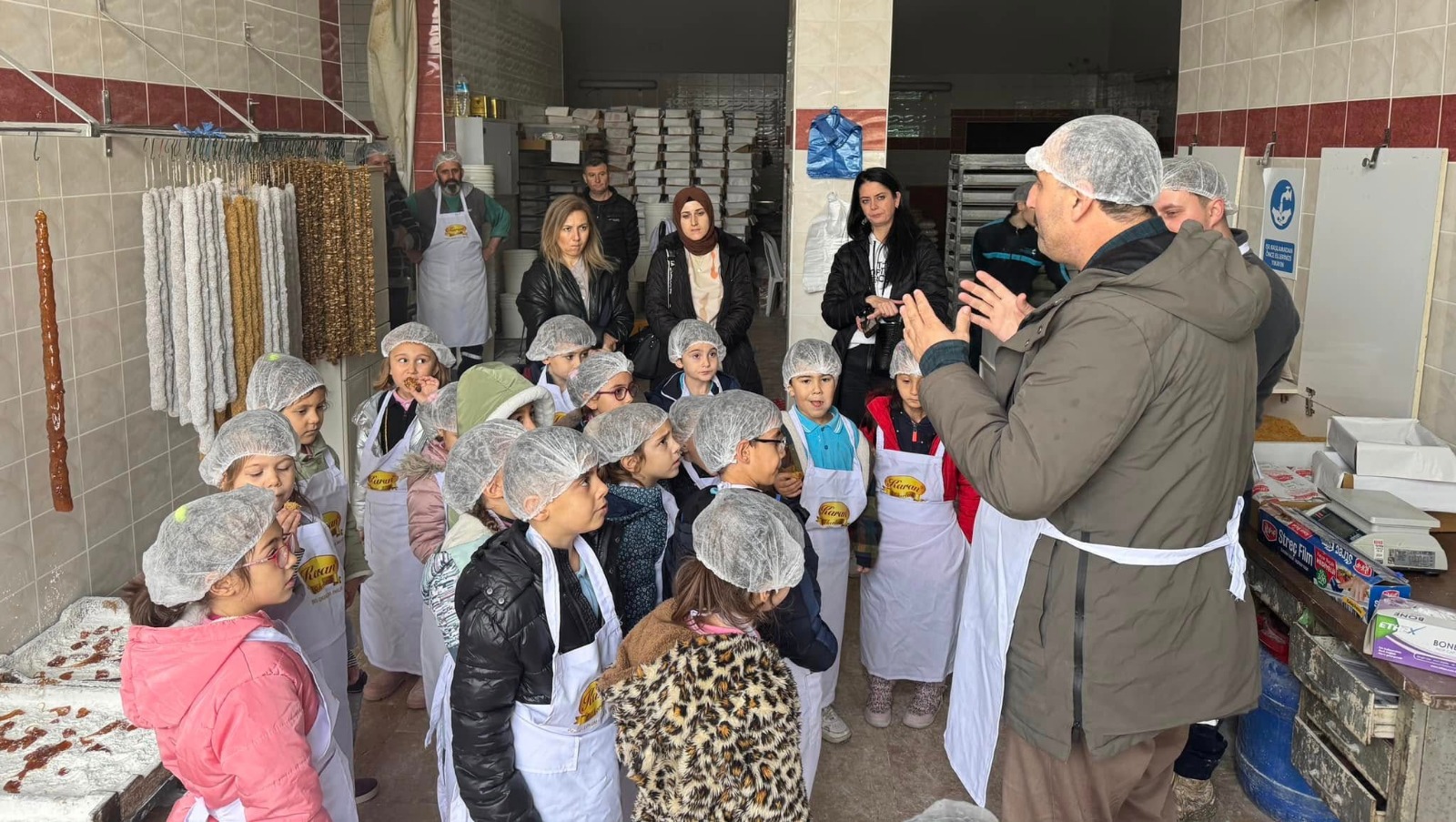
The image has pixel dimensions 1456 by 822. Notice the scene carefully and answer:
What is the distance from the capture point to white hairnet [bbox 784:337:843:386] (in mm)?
3943

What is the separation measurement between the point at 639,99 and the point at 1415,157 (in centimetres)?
1253

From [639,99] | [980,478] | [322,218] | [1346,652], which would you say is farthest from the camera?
[639,99]

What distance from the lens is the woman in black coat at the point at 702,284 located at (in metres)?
5.36

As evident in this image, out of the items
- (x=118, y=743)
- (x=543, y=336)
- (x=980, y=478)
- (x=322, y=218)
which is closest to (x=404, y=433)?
(x=543, y=336)

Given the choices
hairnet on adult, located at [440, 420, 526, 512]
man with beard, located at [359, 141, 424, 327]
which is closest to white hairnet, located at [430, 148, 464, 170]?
man with beard, located at [359, 141, 424, 327]

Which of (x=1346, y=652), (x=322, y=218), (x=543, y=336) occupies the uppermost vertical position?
(x=322, y=218)

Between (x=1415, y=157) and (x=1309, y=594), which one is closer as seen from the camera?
(x=1309, y=594)

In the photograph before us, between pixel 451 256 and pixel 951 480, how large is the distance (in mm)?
4591

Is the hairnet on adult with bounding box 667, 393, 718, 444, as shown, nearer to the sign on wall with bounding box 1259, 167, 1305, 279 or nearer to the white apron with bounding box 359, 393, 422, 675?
the white apron with bounding box 359, 393, 422, 675

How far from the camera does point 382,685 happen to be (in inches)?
170

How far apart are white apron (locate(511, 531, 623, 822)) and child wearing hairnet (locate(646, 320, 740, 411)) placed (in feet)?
5.69

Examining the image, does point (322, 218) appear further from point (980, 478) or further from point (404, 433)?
point (980, 478)

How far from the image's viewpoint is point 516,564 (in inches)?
95.2

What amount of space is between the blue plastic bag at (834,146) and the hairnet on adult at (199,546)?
4592 mm
